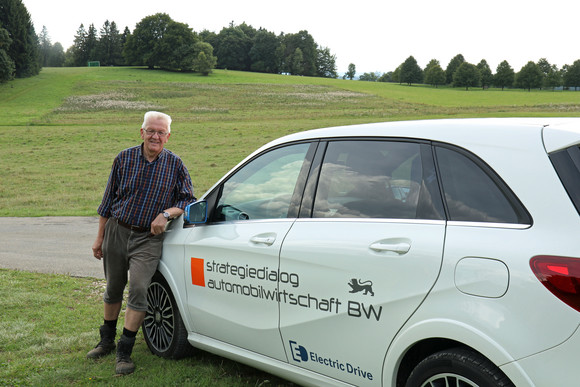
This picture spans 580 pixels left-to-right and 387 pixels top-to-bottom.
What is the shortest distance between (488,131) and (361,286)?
0.96 metres

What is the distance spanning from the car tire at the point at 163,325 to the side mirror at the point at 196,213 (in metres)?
0.71

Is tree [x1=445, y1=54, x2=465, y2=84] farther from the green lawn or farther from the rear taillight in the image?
the rear taillight

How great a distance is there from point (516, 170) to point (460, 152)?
1.03 ft

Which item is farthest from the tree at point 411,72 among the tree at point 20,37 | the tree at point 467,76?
the tree at point 20,37

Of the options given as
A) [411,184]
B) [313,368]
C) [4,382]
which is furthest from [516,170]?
[4,382]

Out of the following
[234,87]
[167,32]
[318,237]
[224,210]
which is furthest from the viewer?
[167,32]

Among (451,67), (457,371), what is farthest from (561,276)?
(451,67)

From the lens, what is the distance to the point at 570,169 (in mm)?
2262

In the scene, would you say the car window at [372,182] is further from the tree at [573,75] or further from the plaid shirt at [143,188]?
the tree at [573,75]

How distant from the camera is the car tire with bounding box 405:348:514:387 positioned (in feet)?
7.43

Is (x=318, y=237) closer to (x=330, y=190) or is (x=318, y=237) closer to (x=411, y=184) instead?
(x=330, y=190)

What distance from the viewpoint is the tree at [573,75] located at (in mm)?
92688

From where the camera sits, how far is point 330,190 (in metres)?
3.23

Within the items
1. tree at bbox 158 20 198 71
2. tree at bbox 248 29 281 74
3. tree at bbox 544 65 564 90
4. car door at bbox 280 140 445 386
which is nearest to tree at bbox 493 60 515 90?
tree at bbox 544 65 564 90
